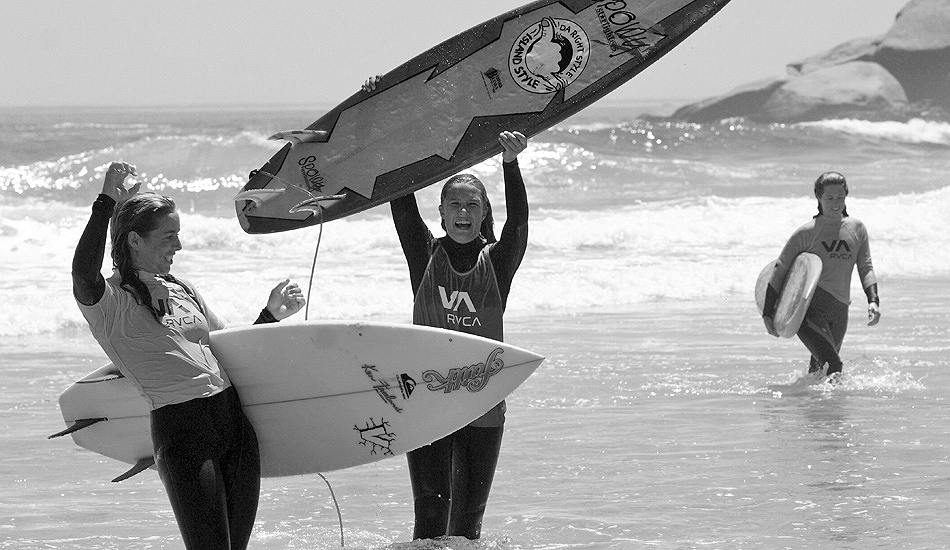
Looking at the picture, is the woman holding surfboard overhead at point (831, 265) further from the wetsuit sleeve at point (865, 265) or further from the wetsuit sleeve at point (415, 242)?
the wetsuit sleeve at point (415, 242)

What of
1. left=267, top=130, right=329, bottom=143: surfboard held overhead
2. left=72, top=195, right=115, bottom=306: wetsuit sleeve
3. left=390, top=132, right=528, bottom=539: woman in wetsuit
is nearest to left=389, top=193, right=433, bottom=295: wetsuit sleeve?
left=390, top=132, right=528, bottom=539: woman in wetsuit

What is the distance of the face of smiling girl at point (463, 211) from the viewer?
3.73 m

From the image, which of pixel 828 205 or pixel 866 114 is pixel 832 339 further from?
pixel 866 114

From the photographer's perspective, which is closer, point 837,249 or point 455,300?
point 455,300

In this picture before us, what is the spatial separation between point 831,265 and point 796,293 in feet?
0.89

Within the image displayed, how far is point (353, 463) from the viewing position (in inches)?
153

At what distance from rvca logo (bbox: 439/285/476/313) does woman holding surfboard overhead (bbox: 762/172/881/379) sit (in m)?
3.74

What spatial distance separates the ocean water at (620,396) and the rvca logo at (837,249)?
78 cm

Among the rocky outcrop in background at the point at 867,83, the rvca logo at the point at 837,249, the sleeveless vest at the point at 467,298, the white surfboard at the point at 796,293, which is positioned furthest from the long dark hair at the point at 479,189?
the rocky outcrop in background at the point at 867,83

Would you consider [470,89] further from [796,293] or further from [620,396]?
[796,293]

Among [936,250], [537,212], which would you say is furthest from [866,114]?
[936,250]

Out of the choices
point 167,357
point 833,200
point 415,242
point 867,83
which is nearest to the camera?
point 167,357

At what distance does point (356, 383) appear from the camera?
3.75m

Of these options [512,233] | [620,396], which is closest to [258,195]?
[512,233]
